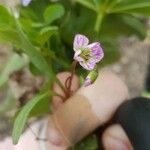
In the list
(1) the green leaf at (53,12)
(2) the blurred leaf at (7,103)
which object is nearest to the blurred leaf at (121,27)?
(1) the green leaf at (53,12)

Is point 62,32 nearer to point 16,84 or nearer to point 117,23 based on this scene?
point 117,23

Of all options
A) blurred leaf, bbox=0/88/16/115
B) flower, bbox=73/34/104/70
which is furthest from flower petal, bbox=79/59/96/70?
blurred leaf, bbox=0/88/16/115

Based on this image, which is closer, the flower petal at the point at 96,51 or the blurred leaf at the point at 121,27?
the flower petal at the point at 96,51

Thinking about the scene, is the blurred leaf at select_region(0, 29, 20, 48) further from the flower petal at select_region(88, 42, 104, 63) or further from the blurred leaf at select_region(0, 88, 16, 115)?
the blurred leaf at select_region(0, 88, 16, 115)

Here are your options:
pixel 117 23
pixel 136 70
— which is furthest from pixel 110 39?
pixel 136 70

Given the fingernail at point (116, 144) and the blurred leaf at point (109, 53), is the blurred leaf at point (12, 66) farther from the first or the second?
the fingernail at point (116, 144)

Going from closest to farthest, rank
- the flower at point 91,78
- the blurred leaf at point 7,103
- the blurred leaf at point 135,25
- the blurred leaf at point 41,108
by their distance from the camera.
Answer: the flower at point 91,78 → the blurred leaf at point 41,108 → the blurred leaf at point 135,25 → the blurred leaf at point 7,103

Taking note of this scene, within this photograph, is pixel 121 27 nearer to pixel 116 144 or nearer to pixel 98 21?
pixel 98 21

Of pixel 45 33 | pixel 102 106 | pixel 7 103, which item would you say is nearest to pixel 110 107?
pixel 102 106
